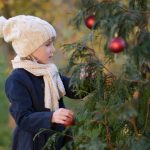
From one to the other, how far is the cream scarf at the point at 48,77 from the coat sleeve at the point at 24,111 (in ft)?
0.38

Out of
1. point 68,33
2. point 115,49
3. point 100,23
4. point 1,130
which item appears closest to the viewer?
point 115,49

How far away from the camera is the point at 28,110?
3490mm

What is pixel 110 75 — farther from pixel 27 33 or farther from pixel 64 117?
pixel 27 33

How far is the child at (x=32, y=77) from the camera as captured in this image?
3580 millimetres

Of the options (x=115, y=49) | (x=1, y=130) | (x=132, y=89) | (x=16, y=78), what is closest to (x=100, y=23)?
(x=115, y=49)

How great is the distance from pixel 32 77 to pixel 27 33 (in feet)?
0.87

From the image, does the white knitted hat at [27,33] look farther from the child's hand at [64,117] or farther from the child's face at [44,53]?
the child's hand at [64,117]

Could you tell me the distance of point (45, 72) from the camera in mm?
3662

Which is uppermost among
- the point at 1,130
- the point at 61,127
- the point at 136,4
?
the point at 136,4

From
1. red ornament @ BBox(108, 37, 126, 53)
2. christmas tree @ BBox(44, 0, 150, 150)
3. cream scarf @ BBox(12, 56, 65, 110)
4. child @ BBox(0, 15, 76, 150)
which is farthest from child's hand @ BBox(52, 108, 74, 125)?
red ornament @ BBox(108, 37, 126, 53)

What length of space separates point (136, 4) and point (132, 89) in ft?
1.35

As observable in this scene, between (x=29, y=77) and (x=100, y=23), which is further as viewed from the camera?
(x=29, y=77)

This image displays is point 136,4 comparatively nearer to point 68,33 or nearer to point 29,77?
point 29,77

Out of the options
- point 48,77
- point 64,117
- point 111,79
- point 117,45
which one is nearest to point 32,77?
point 48,77
